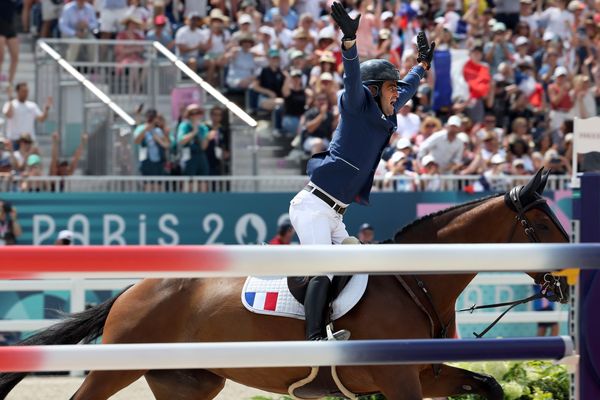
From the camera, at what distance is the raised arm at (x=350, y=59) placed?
4809 mm

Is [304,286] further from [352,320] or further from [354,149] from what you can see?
[354,149]

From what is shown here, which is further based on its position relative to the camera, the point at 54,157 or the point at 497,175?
the point at 497,175

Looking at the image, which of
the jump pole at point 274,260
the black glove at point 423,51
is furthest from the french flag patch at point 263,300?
the jump pole at point 274,260

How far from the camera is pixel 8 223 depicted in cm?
1297

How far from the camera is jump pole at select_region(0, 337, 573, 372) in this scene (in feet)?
8.61

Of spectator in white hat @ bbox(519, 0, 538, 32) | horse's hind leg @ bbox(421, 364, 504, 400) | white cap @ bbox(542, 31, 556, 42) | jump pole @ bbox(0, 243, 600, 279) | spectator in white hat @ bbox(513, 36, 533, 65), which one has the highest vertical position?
spectator in white hat @ bbox(519, 0, 538, 32)

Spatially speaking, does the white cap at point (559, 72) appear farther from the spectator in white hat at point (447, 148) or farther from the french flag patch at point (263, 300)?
the french flag patch at point (263, 300)

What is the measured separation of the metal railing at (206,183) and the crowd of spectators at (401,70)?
122mm

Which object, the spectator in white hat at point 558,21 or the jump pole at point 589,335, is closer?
the jump pole at point 589,335

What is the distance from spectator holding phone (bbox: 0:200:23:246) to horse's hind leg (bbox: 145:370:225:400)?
7.36 metres

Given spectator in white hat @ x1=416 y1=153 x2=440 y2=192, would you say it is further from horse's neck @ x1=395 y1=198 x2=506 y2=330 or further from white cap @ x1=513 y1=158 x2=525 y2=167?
horse's neck @ x1=395 y1=198 x2=506 y2=330

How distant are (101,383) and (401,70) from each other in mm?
11069

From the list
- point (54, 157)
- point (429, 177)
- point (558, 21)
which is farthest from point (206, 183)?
point (558, 21)

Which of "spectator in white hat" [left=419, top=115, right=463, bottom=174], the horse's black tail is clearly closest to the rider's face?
the horse's black tail
